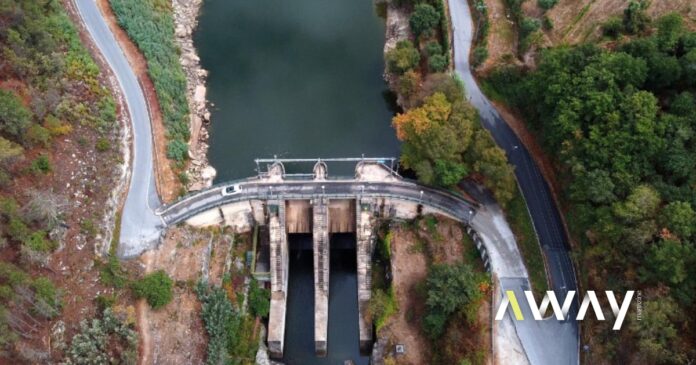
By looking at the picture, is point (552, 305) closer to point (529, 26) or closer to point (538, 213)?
point (538, 213)

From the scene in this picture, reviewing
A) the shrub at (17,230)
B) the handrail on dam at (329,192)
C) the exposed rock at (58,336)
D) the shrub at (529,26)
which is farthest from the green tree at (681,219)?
the shrub at (17,230)

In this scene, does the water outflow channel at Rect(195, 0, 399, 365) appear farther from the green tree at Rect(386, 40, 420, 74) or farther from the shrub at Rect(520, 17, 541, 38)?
the shrub at Rect(520, 17, 541, 38)

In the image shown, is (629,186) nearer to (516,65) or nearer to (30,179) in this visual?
(516,65)

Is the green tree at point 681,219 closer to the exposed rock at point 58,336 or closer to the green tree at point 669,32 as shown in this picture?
the green tree at point 669,32

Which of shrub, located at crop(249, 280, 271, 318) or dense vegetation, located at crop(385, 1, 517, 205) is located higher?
dense vegetation, located at crop(385, 1, 517, 205)

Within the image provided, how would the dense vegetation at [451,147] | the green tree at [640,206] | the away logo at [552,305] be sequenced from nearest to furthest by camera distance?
the green tree at [640,206]
the away logo at [552,305]
the dense vegetation at [451,147]

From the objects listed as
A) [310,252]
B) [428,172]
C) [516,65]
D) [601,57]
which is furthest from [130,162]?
[601,57]

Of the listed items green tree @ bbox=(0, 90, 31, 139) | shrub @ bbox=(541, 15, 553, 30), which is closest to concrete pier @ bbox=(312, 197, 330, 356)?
green tree @ bbox=(0, 90, 31, 139)

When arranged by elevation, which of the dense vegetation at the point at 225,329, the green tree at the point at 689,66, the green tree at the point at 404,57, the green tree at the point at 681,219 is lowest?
the dense vegetation at the point at 225,329
